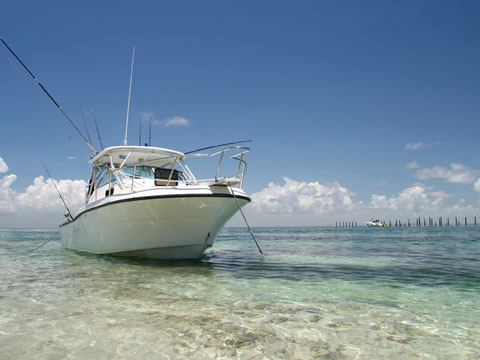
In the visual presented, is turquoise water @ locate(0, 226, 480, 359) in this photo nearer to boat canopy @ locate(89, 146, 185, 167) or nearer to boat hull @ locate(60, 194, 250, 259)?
boat hull @ locate(60, 194, 250, 259)

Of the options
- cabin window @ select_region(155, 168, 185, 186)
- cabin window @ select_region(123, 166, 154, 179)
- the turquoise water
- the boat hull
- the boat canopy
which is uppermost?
the boat canopy

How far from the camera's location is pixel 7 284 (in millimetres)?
5898

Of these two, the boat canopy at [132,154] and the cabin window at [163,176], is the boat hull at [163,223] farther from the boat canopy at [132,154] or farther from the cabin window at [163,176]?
the boat canopy at [132,154]

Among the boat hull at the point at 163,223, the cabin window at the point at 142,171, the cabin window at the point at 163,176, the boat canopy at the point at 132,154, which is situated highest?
the boat canopy at the point at 132,154

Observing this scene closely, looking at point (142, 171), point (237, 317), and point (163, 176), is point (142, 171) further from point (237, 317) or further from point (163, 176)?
point (237, 317)

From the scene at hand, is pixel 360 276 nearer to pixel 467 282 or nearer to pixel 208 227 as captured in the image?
pixel 467 282

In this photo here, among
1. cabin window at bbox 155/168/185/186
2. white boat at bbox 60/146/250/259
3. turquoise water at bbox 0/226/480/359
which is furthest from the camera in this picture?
cabin window at bbox 155/168/185/186

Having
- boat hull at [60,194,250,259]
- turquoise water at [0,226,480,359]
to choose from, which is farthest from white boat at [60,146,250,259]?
turquoise water at [0,226,480,359]

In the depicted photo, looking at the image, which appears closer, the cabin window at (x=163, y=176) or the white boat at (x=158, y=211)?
the white boat at (x=158, y=211)

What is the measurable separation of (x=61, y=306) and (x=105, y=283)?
1835 mm

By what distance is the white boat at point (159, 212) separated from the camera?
8.12 metres

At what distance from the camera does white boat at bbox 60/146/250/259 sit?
8.12 metres

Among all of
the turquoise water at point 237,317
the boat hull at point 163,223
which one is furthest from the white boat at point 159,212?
the turquoise water at point 237,317

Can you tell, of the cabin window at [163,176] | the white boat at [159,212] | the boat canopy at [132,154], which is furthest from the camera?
the boat canopy at [132,154]
